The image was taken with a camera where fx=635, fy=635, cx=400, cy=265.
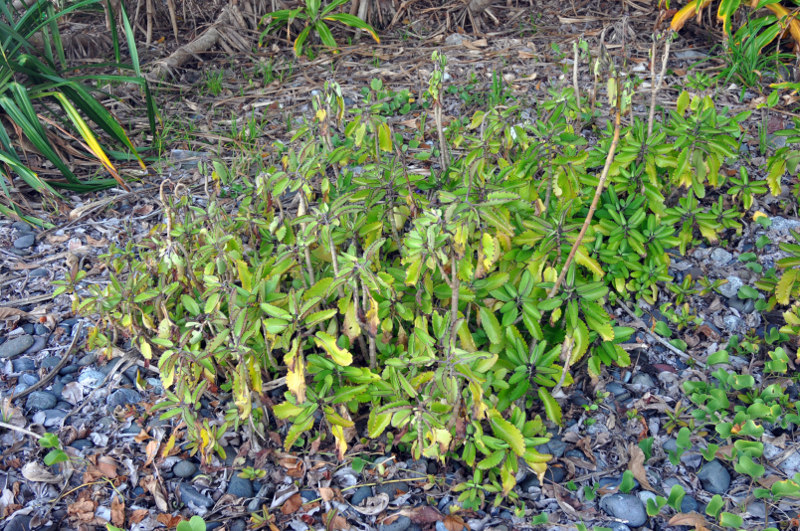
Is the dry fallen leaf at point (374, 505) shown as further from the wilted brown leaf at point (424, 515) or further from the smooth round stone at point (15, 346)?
the smooth round stone at point (15, 346)

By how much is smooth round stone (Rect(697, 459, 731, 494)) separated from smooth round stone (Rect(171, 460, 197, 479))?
162cm

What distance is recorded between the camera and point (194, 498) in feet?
6.59

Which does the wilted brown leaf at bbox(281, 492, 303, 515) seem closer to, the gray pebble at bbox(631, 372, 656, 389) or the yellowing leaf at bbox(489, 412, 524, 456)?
the yellowing leaf at bbox(489, 412, 524, 456)

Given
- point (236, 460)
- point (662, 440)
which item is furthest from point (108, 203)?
point (662, 440)

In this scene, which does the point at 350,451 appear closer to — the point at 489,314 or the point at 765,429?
the point at 489,314

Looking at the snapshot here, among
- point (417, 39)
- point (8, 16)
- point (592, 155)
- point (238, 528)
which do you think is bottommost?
point (238, 528)

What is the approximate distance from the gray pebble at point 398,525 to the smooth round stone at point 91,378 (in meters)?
1.18

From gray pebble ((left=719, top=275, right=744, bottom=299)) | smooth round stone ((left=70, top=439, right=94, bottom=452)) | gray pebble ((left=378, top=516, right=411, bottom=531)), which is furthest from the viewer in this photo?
gray pebble ((left=719, top=275, right=744, bottom=299))

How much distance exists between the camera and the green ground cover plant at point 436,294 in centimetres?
188

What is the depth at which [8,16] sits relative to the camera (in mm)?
3275

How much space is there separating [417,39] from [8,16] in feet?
7.88

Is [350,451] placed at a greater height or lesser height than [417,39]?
lesser

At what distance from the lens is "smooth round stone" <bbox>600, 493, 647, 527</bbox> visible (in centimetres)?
189

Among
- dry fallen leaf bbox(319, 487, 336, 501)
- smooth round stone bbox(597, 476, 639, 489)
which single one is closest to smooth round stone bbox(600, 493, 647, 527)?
smooth round stone bbox(597, 476, 639, 489)
